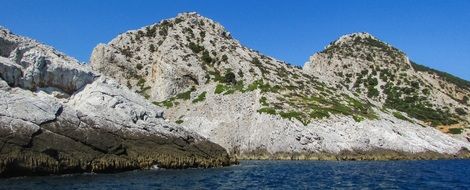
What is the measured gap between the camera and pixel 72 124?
57.2 metres

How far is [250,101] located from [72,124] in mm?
59547

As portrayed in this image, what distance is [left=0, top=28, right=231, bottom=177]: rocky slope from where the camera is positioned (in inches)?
2029

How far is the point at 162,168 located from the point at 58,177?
52.9 feet

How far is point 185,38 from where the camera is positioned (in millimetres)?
153875

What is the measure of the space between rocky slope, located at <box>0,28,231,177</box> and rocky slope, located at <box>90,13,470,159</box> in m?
30.8

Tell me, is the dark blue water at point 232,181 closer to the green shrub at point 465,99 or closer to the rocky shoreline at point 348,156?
the rocky shoreline at point 348,156

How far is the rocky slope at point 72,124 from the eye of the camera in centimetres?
5153

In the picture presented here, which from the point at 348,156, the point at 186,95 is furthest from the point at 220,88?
the point at 348,156

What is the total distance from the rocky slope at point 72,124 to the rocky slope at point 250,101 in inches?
1211

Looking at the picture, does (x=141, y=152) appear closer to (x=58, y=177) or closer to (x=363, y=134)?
(x=58, y=177)

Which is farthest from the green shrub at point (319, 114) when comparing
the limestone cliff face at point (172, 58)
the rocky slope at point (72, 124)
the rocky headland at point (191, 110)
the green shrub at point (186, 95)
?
the rocky slope at point (72, 124)

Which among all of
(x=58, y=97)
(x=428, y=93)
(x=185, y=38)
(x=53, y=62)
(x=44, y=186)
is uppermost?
(x=185, y=38)

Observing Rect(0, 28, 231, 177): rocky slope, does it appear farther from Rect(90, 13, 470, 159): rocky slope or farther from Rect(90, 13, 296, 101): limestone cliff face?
Rect(90, 13, 296, 101): limestone cliff face

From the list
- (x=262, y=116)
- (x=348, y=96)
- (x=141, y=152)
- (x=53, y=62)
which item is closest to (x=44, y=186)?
(x=141, y=152)
